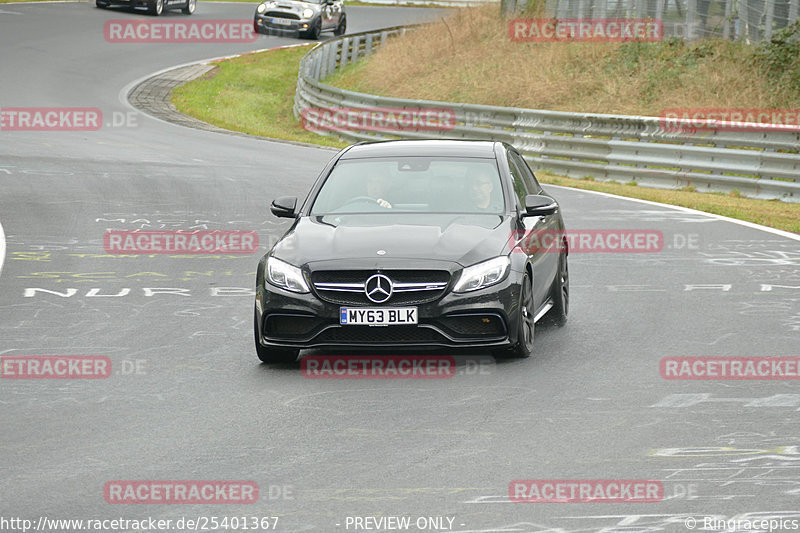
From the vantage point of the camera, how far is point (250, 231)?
53.5ft

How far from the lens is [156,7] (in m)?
48.2

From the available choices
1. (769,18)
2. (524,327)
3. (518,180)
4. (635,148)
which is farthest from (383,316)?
(769,18)

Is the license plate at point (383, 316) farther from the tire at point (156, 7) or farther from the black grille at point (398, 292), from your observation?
the tire at point (156, 7)

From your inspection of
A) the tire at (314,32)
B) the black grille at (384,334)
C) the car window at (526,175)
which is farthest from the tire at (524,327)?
the tire at (314,32)

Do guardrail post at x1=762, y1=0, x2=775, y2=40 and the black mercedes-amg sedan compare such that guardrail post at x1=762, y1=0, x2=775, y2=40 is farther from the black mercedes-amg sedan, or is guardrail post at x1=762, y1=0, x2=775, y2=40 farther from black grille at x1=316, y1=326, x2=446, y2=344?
black grille at x1=316, y1=326, x2=446, y2=344

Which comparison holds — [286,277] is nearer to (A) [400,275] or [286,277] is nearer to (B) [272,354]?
(B) [272,354]

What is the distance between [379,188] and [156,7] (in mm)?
39404

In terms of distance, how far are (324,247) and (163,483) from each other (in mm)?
3184

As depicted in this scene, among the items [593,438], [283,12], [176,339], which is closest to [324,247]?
[176,339]

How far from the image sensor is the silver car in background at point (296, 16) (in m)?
46.4

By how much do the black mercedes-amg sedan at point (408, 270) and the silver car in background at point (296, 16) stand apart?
36747 millimetres

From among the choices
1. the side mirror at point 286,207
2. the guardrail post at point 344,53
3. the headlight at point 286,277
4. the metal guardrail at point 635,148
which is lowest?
the guardrail post at point 344,53

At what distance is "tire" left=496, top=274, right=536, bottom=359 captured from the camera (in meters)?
9.40

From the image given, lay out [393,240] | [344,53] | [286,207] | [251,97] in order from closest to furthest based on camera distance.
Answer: [393,240]
[286,207]
[251,97]
[344,53]
